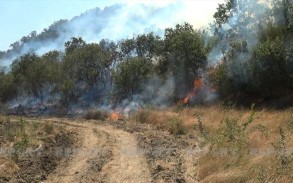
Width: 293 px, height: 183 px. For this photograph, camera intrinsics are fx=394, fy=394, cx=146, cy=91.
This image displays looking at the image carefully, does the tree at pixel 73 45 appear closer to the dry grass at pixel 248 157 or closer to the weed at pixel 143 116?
the weed at pixel 143 116

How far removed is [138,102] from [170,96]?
455 cm

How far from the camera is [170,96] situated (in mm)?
44094

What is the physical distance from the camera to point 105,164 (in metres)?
14.6

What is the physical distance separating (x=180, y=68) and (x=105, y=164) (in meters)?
29.6

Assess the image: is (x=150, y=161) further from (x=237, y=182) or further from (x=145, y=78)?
(x=145, y=78)

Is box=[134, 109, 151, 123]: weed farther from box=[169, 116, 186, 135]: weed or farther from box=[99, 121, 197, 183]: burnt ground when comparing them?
box=[169, 116, 186, 135]: weed

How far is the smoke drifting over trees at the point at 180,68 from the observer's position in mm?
32156

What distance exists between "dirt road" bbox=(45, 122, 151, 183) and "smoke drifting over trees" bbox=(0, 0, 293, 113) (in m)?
16.0

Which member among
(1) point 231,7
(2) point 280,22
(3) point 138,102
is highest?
(1) point 231,7

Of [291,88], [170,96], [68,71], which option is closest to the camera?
[291,88]

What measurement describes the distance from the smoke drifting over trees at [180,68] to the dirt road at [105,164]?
1595 centimetres

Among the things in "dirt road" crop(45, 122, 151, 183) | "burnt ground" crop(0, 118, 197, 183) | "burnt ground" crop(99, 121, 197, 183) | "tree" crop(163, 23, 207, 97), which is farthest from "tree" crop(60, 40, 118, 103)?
"dirt road" crop(45, 122, 151, 183)

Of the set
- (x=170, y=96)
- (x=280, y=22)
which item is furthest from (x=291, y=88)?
(x=170, y=96)

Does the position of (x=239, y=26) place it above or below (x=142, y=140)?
above
